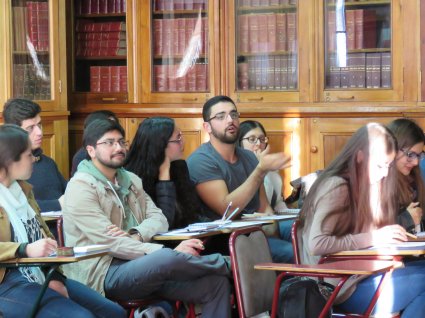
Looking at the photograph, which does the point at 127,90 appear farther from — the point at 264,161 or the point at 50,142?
the point at 264,161

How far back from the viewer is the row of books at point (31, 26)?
7.36m

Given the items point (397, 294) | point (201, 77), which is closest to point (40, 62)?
point (201, 77)

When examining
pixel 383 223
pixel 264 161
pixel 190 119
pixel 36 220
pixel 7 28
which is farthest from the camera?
pixel 190 119

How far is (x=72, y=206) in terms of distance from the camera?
4.23m

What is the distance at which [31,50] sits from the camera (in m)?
7.53

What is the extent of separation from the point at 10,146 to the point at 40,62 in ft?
13.1

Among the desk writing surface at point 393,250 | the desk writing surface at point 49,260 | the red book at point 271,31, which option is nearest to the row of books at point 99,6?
the red book at point 271,31

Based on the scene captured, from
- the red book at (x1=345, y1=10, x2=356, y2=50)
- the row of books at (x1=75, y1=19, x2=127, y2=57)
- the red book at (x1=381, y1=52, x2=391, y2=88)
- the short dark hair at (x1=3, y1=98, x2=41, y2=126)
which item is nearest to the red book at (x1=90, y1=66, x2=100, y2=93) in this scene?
the row of books at (x1=75, y1=19, x2=127, y2=57)

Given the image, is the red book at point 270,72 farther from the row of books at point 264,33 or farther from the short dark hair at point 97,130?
the short dark hair at point 97,130

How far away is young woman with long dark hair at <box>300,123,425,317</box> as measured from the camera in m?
3.98

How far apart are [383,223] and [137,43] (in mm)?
4181

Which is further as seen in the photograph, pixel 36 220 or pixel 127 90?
pixel 127 90

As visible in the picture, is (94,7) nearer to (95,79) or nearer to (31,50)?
(95,79)

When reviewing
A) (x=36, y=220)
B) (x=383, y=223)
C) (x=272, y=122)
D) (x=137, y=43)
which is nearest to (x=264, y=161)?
(x=383, y=223)
